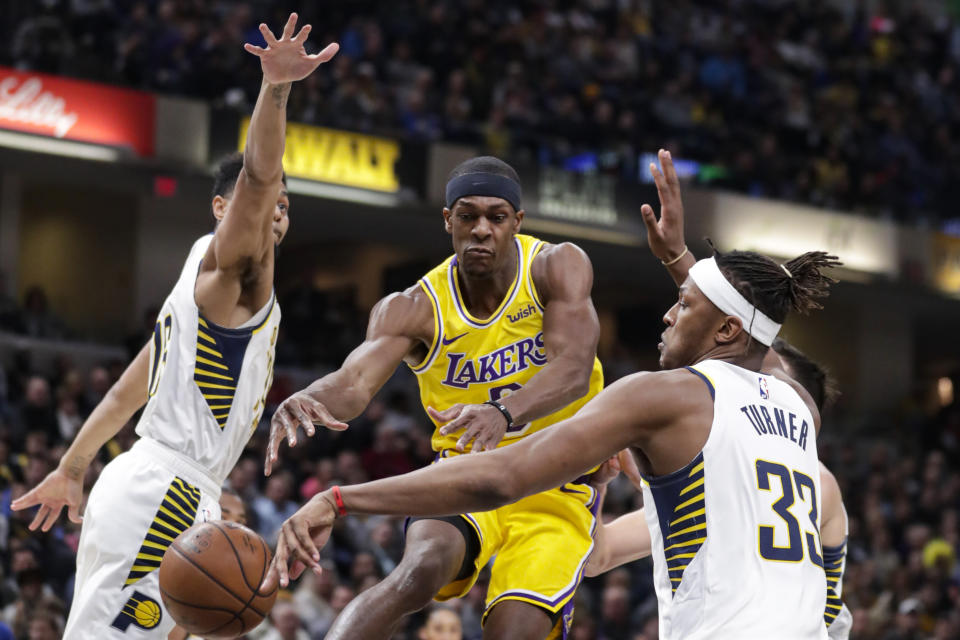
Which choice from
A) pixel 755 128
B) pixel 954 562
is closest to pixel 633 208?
pixel 755 128

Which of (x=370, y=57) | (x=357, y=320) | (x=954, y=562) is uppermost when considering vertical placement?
(x=370, y=57)

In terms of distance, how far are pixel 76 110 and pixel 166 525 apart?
11067 mm

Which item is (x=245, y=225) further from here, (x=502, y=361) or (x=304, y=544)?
(x=304, y=544)

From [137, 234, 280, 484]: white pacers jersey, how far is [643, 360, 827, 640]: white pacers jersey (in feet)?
6.50

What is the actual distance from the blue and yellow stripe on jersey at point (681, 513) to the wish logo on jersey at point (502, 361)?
159 centimetres

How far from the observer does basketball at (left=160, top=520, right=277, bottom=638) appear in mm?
4590

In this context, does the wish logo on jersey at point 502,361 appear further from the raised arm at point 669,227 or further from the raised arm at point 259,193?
the raised arm at point 259,193

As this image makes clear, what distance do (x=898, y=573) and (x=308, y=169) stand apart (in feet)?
27.0

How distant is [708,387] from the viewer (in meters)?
4.17

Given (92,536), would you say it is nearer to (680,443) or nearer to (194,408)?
(194,408)

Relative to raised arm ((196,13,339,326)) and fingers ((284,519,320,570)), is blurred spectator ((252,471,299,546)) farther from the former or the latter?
fingers ((284,519,320,570))

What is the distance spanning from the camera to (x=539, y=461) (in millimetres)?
3998

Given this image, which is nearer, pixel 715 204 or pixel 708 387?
pixel 708 387

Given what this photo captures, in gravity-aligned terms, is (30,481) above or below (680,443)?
below
